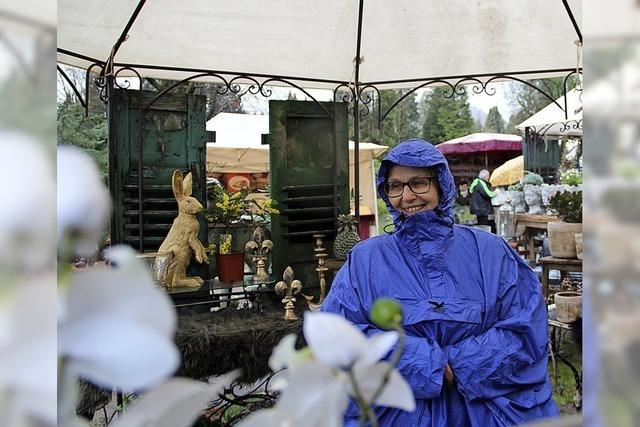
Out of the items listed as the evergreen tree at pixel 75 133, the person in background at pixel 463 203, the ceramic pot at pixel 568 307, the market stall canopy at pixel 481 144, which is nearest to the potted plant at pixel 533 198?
the ceramic pot at pixel 568 307

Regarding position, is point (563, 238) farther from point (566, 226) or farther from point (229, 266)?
point (229, 266)

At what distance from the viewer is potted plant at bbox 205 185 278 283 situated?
291 cm

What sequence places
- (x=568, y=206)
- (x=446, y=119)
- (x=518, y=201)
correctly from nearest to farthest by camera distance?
(x=568, y=206), (x=518, y=201), (x=446, y=119)

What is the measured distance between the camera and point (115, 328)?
0.37 meters

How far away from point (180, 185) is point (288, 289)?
0.67m

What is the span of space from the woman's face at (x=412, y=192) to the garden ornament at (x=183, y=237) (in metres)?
1.38

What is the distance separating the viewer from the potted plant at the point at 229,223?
2.91 meters

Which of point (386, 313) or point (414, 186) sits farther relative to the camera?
point (414, 186)

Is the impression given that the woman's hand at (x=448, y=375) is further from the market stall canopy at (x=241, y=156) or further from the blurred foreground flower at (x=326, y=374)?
the market stall canopy at (x=241, y=156)

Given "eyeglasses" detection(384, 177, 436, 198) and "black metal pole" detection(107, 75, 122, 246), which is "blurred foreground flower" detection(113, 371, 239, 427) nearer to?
"eyeglasses" detection(384, 177, 436, 198)

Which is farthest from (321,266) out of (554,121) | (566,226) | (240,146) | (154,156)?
(240,146)

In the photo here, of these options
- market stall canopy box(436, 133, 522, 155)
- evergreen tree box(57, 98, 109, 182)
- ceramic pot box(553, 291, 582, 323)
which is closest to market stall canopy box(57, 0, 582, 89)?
ceramic pot box(553, 291, 582, 323)

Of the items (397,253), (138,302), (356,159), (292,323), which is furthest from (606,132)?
(356,159)

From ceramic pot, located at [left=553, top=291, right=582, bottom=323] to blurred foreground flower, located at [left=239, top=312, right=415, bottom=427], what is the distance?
2662 millimetres
